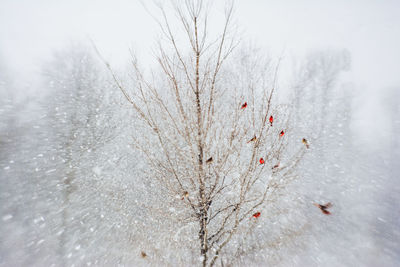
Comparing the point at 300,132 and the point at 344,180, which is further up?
the point at 300,132

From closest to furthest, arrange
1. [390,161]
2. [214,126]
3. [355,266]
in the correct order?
1. [214,126]
2. [355,266]
3. [390,161]

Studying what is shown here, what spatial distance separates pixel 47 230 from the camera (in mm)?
6285

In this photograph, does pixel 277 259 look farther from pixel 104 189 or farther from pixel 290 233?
pixel 104 189

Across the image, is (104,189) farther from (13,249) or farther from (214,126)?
(214,126)

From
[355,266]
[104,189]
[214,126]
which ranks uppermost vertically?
[214,126]

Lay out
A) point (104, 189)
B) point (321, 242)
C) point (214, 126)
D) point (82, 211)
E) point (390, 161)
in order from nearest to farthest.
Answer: point (214, 126), point (321, 242), point (82, 211), point (104, 189), point (390, 161)

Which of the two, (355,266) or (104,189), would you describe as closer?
(355,266)

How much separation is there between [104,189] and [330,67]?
23.9m

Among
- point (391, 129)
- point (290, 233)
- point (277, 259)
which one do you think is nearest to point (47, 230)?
point (277, 259)

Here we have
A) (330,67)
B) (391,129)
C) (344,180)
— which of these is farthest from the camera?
(330,67)

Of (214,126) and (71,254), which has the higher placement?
(214,126)

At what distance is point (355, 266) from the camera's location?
5.41m

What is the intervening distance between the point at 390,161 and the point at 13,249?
21856mm

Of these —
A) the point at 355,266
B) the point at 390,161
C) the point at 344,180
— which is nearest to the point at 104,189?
the point at 355,266
